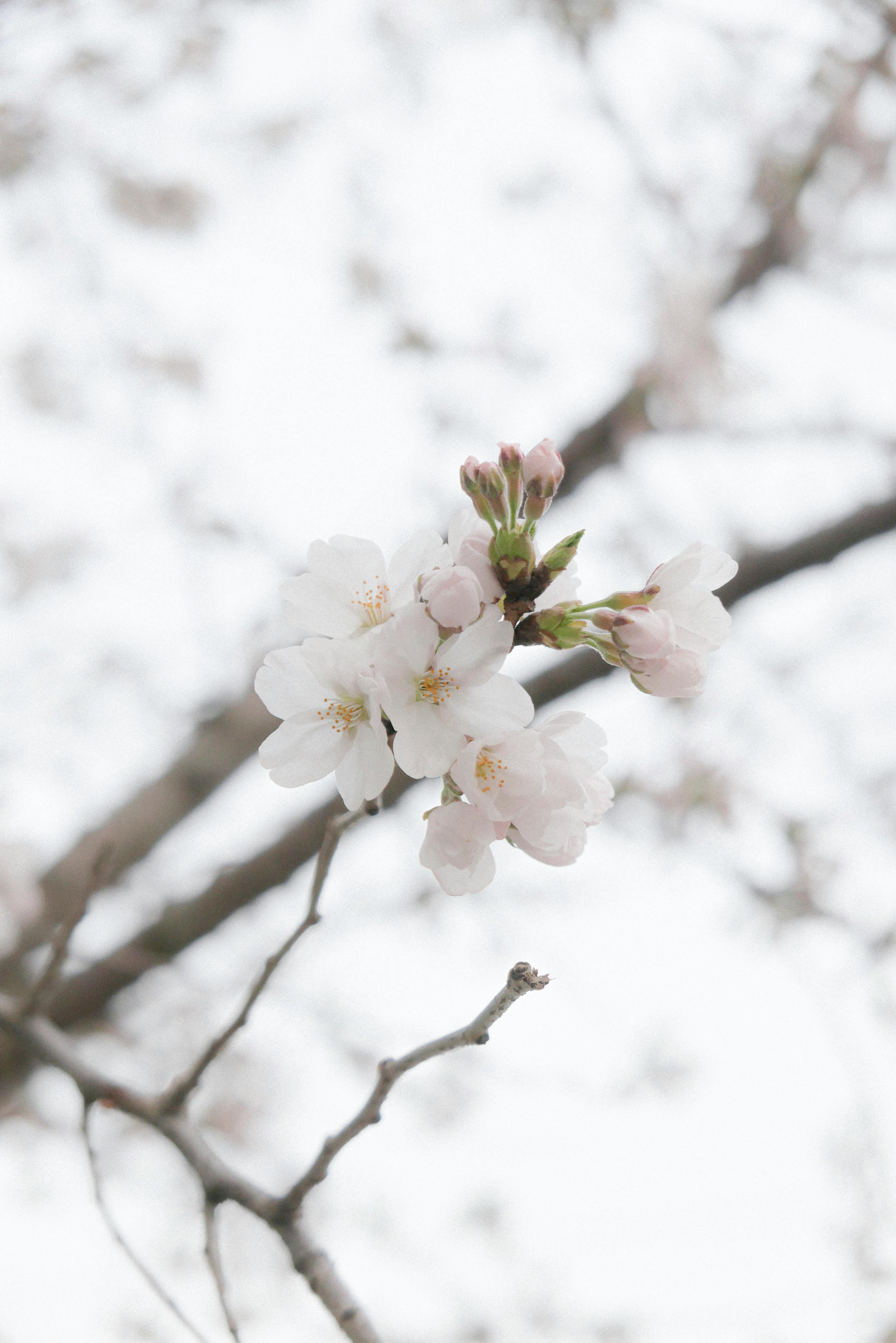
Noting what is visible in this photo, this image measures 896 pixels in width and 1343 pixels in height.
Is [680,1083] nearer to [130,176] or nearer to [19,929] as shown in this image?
[19,929]

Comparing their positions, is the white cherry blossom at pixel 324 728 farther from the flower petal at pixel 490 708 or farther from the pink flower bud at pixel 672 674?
the pink flower bud at pixel 672 674

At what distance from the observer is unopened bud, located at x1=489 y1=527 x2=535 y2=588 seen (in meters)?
0.69

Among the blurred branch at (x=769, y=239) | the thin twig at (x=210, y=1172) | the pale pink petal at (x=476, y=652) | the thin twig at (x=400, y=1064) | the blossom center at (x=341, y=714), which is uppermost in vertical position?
the pale pink petal at (x=476, y=652)

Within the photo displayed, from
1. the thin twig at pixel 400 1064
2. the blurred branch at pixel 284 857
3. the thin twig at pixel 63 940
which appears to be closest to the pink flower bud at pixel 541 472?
the thin twig at pixel 400 1064

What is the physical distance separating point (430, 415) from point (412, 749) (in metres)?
3.40

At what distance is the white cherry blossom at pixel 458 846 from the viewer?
0.69m

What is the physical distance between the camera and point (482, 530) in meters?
0.71

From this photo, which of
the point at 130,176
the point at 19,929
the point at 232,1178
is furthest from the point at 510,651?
the point at 130,176

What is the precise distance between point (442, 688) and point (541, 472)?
0.20 m

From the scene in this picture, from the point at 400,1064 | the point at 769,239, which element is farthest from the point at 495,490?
the point at 769,239

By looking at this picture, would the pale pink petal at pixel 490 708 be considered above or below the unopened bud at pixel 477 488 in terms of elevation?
below

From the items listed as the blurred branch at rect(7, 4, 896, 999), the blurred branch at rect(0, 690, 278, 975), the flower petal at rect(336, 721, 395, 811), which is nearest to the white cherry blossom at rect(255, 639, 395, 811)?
the flower petal at rect(336, 721, 395, 811)

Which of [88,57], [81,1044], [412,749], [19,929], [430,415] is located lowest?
[81,1044]

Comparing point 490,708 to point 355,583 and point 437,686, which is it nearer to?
point 437,686
